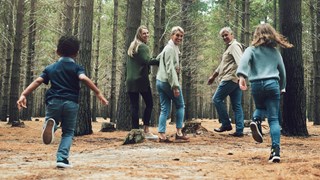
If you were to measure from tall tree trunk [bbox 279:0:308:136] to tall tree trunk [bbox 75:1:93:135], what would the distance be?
4691 millimetres

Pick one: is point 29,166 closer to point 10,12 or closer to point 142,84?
point 142,84

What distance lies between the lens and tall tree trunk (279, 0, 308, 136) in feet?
27.8

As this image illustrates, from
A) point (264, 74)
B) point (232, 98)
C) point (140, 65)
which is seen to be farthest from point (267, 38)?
point (232, 98)

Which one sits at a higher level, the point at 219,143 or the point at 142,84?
the point at 142,84

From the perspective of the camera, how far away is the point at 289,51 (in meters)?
8.59

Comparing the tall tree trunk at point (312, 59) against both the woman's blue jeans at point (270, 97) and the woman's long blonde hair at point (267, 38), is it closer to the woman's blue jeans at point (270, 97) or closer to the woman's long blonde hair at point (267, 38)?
the woman's long blonde hair at point (267, 38)

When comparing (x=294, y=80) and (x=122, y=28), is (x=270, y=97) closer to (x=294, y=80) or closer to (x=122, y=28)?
(x=294, y=80)

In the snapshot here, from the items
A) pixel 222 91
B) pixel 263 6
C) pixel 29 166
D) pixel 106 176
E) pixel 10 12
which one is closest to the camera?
pixel 106 176

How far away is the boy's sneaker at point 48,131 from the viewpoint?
4188mm

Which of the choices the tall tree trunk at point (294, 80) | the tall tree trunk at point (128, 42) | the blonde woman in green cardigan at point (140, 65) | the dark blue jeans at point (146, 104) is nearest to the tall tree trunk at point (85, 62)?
the tall tree trunk at point (128, 42)

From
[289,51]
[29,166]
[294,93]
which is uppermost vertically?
[289,51]

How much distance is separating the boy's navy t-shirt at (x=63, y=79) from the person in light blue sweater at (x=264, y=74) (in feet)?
6.77

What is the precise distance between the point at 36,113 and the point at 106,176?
3901 cm

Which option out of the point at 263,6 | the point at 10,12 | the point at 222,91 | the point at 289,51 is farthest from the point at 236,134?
the point at 263,6
